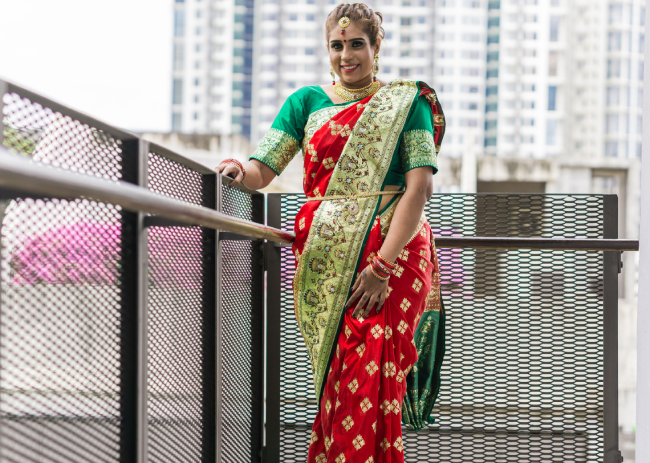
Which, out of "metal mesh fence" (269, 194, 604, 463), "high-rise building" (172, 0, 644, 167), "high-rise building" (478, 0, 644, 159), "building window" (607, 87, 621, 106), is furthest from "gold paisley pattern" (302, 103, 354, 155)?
"building window" (607, 87, 621, 106)

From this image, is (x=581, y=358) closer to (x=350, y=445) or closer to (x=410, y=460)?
(x=410, y=460)

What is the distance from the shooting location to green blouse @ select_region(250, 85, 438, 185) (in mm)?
1458

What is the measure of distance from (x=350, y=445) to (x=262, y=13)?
60.3m

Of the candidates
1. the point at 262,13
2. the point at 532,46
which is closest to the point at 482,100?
the point at 532,46

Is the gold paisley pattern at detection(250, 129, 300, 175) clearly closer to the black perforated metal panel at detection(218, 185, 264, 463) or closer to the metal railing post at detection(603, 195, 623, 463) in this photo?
the black perforated metal panel at detection(218, 185, 264, 463)

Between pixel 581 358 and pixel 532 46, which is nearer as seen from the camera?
pixel 581 358

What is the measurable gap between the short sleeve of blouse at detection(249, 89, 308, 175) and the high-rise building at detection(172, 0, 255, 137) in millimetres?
60343

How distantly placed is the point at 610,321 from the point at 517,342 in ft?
0.99

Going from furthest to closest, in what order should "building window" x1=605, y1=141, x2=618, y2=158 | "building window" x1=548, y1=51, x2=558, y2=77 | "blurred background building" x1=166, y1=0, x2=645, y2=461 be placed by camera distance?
"building window" x1=548, y1=51, x2=558, y2=77, "blurred background building" x1=166, y1=0, x2=645, y2=461, "building window" x1=605, y1=141, x2=618, y2=158

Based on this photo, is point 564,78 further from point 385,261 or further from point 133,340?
point 133,340

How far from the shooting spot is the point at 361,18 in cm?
147

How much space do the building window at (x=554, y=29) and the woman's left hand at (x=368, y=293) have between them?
5990cm

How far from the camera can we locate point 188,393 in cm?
116

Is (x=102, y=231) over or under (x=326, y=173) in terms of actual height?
under
